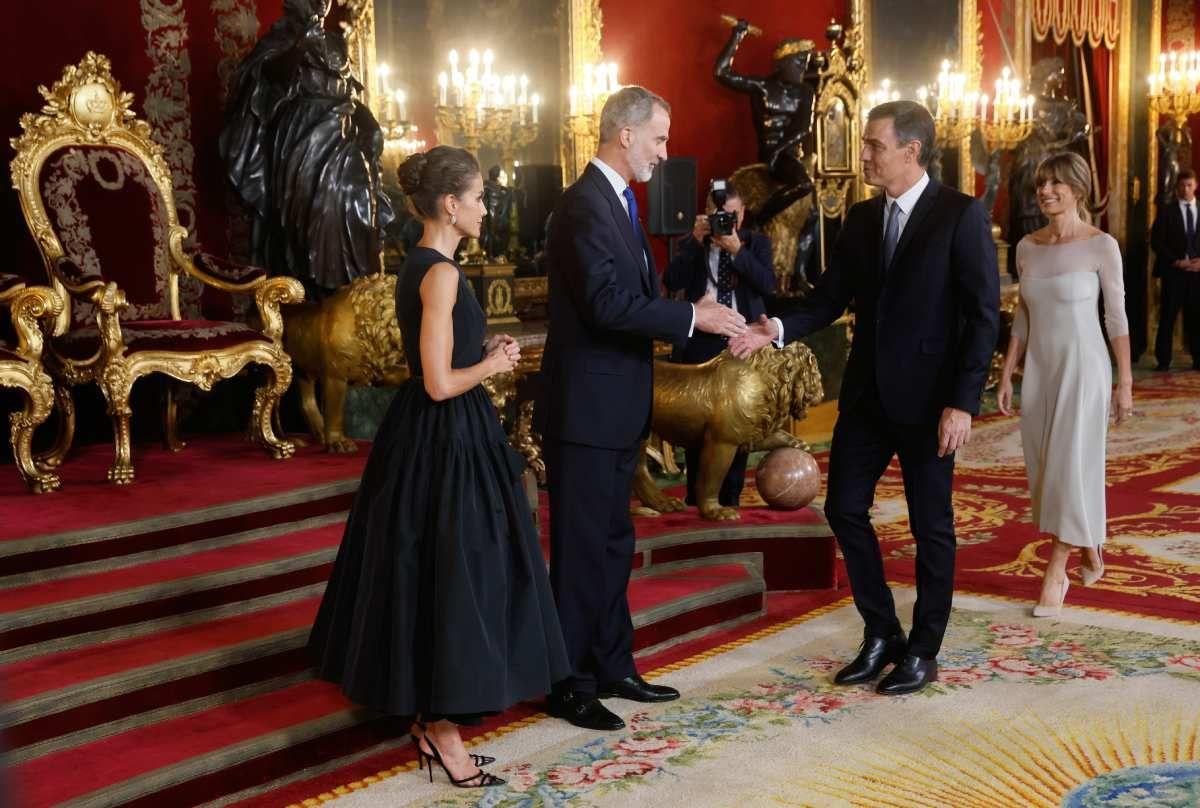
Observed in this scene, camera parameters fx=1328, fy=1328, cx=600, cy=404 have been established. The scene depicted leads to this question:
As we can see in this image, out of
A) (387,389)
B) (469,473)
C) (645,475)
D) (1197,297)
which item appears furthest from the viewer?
(1197,297)

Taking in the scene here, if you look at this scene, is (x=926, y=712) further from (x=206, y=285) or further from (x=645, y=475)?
(x=206, y=285)

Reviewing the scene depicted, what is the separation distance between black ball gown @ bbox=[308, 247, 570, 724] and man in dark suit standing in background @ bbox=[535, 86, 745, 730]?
0.34 metres

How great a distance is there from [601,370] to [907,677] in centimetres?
131

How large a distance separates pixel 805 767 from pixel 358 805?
112 cm

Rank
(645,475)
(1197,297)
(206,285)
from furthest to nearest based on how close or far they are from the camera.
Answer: (1197,297), (206,285), (645,475)

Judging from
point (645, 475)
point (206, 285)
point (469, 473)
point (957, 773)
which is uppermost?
point (206, 285)

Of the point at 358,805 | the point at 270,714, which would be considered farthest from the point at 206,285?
the point at 358,805

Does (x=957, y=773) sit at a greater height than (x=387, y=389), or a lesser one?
lesser

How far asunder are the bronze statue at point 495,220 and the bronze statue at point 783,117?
2484 millimetres

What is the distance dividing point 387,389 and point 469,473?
12.2ft

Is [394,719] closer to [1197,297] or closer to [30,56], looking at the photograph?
[30,56]

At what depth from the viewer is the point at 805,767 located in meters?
3.37

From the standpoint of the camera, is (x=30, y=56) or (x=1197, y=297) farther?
(x=1197, y=297)

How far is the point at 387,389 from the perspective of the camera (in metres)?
6.76
